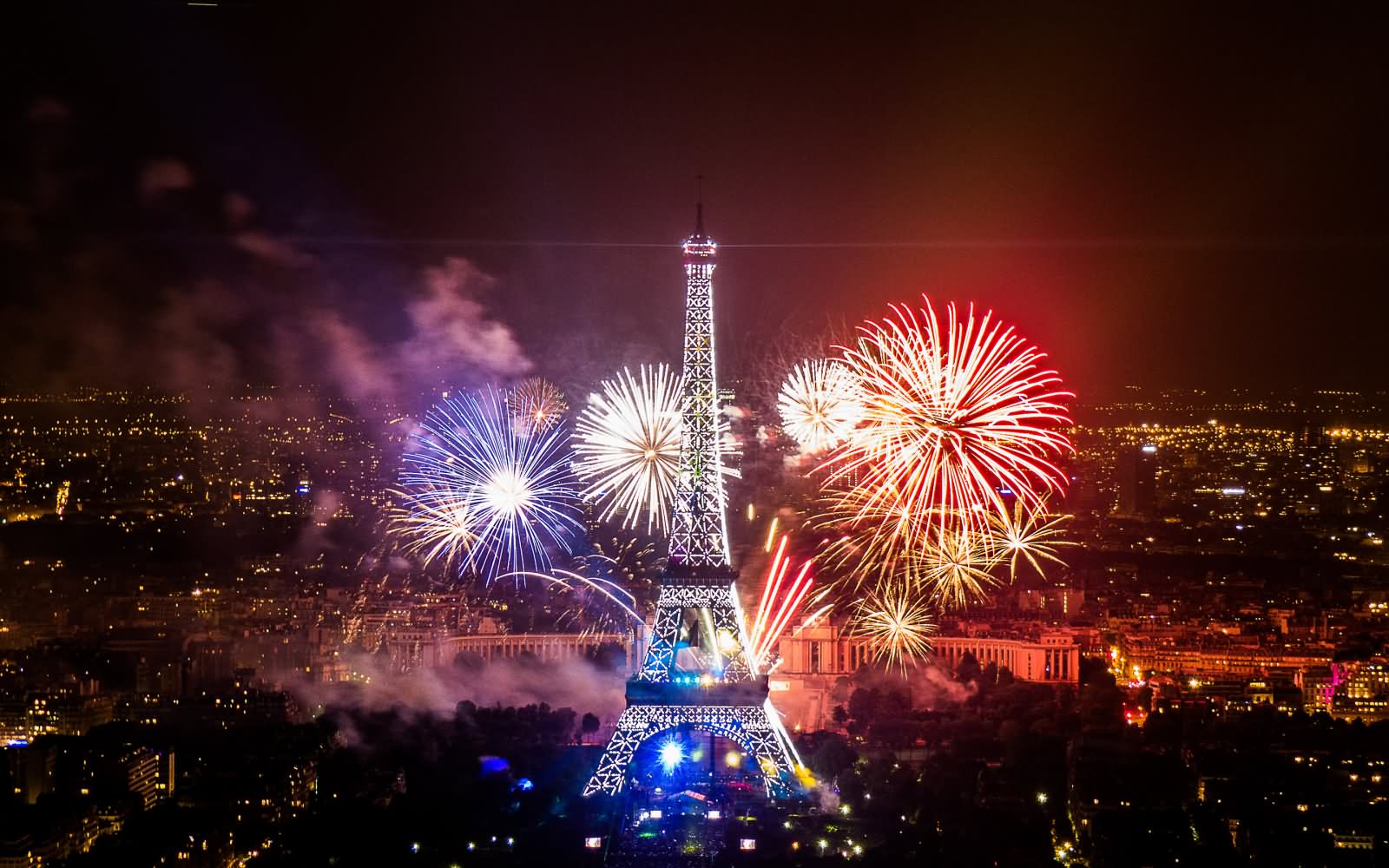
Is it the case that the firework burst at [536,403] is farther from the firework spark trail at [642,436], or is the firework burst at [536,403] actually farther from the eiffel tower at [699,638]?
the eiffel tower at [699,638]

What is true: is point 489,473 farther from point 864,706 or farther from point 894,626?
point 894,626

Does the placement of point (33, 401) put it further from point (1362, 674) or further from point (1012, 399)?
point (1362, 674)

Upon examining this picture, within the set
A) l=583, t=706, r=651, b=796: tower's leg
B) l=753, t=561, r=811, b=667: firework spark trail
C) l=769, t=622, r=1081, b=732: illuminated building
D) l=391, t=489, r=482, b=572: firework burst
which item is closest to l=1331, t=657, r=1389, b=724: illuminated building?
l=769, t=622, r=1081, b=732: illuminated building

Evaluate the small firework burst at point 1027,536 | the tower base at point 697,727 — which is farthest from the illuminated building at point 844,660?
the tower base at point 697,727

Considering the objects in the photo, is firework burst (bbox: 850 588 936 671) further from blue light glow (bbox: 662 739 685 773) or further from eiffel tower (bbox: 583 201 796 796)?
eiffel tower (bbox: 583 201 796 796)

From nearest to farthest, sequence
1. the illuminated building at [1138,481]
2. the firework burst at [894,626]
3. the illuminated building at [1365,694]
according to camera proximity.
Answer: the firework burst at [894,626]
the illuminated building at [1365,694]
the illuminated building at [1138,481]

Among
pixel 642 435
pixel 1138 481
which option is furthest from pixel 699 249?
pixel 1138 481
